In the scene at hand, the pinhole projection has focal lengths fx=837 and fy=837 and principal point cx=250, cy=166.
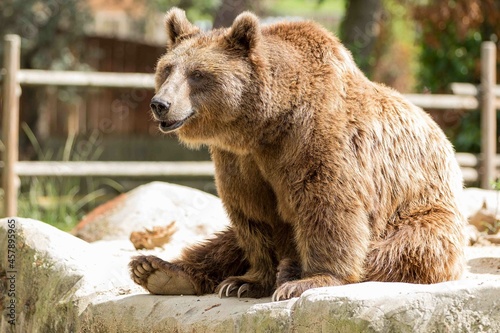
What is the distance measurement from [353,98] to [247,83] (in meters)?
0.53

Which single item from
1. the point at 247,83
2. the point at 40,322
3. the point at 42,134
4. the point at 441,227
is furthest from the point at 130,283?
the point at 42,134

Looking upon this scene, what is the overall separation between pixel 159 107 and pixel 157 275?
0.86 m

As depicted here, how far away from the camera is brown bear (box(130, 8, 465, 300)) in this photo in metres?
3.82

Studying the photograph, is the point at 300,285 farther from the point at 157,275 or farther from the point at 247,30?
the point at 247,30

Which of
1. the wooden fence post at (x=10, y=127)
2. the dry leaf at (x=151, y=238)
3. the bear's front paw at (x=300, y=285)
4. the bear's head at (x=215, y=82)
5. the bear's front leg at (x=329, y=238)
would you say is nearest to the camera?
the bear's front paw at (x=300, y=285)

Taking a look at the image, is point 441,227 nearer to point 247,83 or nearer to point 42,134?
point 247,83

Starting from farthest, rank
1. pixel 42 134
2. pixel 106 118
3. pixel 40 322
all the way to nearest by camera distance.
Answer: pixel 106 118 < pixel 42 134 < pixel 40 322

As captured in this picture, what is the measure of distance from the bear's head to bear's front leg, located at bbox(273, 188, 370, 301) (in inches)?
20.7

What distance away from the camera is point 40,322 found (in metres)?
4.49

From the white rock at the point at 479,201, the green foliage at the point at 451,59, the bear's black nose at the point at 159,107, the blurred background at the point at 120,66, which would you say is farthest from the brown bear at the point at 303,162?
the green foliage at the point at 451,59

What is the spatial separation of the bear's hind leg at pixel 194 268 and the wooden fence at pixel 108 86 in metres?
3.68

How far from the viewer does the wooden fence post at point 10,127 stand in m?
7.66

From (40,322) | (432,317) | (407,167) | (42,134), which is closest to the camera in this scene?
(432,317)

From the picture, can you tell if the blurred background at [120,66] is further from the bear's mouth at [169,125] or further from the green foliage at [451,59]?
the bear's mouth at [169,125]
